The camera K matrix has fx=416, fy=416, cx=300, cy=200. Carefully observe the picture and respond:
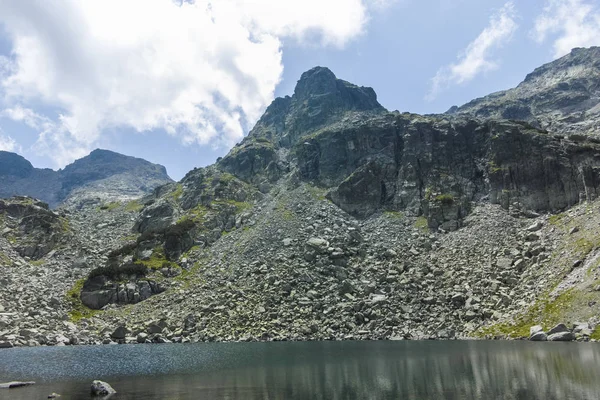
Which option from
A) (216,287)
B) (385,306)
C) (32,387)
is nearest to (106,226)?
(216,287)

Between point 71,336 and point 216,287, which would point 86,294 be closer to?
point 71,336

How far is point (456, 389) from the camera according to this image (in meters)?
32.3

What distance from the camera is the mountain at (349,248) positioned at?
80.4 m

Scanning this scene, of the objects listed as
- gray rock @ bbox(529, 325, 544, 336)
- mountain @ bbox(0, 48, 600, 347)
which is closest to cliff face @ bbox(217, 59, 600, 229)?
mountain @ bbox(0, 48, 600, 347)

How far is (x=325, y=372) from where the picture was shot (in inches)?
1668

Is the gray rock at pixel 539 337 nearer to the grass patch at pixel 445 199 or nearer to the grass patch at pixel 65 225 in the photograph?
the grass patch at pixel 445 199

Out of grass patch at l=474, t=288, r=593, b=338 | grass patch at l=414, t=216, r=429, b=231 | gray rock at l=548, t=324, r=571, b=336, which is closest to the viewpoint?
gray rock at l=548, t=324, r=571, b=336

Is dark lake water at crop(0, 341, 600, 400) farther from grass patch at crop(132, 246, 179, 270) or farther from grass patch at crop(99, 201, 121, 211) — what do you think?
grass patch at crop(99, 201, 121, 211)

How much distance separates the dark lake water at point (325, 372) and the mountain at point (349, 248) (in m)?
17.5

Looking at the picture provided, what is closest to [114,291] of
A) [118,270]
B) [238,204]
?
[118,270]

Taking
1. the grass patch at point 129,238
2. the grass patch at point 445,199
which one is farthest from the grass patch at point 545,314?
the grass patch at point 129,238

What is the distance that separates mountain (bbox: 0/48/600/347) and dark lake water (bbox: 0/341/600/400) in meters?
17.5

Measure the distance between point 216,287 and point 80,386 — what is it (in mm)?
60279

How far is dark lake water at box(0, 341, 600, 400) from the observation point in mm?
32094
